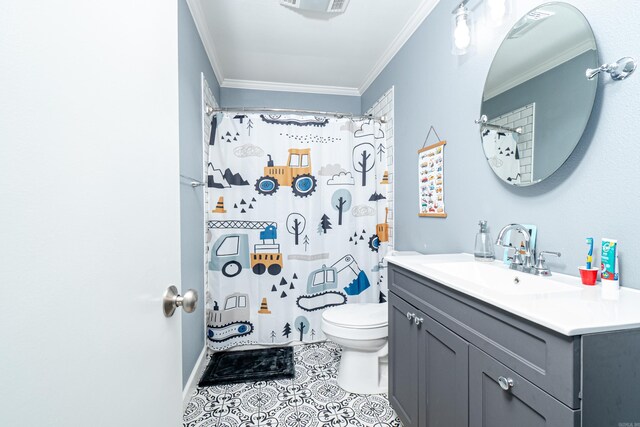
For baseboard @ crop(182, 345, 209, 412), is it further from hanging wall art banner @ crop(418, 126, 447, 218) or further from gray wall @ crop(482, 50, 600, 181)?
gray wall @ crop(482, 50, 600, 181)

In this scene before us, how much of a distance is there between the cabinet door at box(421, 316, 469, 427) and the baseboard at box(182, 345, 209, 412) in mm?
1351

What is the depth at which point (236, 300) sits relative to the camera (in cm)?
237

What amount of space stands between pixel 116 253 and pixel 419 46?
2.16m

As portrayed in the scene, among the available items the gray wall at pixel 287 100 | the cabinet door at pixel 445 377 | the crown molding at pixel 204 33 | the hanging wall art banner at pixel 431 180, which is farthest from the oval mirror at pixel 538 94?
the gray wall at pixel 287 100

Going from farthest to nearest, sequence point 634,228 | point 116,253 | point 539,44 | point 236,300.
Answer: point 236,300
point 539,44
point 634,228
point 116,253

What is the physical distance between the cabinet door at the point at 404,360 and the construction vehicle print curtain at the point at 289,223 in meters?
1.04

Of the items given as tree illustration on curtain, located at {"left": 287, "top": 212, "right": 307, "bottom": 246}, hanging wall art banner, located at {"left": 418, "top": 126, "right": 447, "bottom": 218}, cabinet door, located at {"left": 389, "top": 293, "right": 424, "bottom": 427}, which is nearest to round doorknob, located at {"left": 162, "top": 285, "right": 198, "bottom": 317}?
cabinet door, located at {"left": 389, "top": 293, "right": 424, "bottom": 427}

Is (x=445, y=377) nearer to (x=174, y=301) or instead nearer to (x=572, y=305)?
(x=572, y=305)

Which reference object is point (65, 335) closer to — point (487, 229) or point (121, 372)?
point (121, 372)

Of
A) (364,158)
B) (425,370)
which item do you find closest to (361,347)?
(425,370)

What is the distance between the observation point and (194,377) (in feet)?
6.29

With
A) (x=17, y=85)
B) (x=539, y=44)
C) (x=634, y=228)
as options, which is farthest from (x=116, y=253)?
(x=539, y=44)

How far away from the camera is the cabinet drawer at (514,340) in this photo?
24.8 inches

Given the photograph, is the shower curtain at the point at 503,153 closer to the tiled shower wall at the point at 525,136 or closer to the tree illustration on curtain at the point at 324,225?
the tiled shower wall at the point at 525,136
